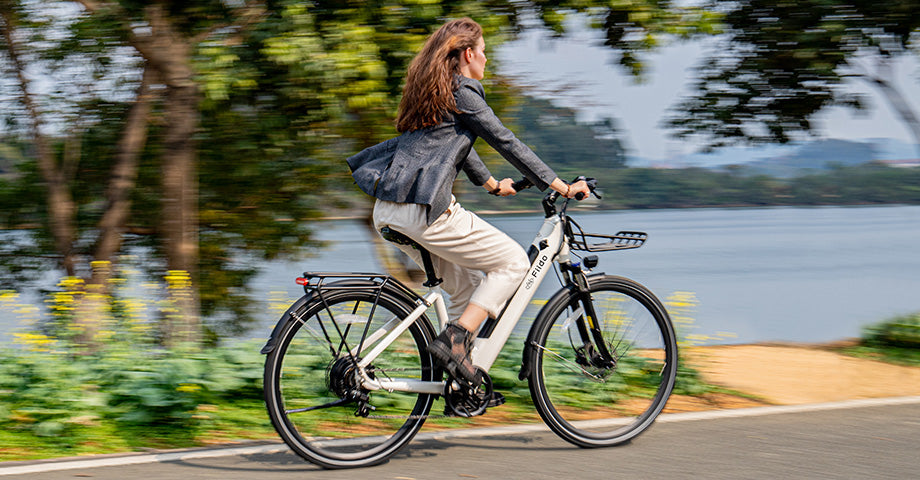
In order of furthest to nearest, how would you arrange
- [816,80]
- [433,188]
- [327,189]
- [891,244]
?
[891,244] → [816,80] → [327,189] → [433,188]

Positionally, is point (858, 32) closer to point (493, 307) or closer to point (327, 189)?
point (327, 189)

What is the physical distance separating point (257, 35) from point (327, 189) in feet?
5.87

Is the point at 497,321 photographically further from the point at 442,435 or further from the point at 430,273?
the point at 442,435

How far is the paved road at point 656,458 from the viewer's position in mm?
3689

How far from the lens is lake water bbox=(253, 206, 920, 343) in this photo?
306 inches

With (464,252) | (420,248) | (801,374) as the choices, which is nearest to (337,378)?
(420,248)

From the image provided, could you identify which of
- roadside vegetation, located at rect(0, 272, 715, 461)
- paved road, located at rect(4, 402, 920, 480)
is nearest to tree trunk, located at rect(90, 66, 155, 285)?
roadside vegetation, located at rect(0, 272, 715, 461)

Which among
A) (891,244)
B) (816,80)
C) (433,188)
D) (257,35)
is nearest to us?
(433,188)

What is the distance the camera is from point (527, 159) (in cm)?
378

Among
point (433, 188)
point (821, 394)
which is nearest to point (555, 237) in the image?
point (433, 188)

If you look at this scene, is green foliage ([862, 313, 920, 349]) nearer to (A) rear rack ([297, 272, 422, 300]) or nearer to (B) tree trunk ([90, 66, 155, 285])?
(A) rear rack ([297, 272, 422, 300])

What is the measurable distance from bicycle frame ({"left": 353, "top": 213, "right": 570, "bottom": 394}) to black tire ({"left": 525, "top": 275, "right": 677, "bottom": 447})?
0.40 feet

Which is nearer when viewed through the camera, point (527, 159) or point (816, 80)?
point (527, 159)

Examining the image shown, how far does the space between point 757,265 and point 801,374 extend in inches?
780
